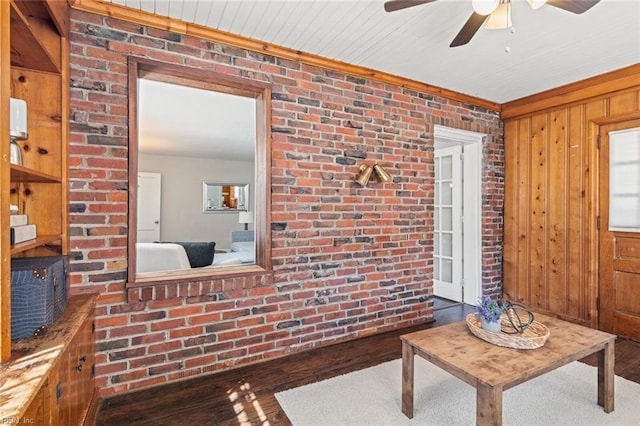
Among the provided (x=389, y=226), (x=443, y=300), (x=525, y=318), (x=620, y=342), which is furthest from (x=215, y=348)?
(x=620, y=342)

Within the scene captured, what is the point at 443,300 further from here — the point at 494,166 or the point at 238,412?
the point at 238,412

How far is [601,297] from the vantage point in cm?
318

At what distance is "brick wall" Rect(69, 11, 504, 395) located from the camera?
81.4 inches

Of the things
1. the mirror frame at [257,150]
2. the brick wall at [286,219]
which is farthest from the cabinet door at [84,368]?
the mirror frame at [257,150]

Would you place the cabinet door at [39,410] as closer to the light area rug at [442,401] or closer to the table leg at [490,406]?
the light area rug at [442,401]

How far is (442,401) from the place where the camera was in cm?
204

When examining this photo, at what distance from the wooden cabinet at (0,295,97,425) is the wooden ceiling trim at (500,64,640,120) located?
4266 mm

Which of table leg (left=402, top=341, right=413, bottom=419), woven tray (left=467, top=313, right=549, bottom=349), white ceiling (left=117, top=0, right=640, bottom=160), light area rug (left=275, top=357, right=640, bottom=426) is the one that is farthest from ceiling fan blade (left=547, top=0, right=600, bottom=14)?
light area rug (left=275, top=357, right=640, bottom=426)

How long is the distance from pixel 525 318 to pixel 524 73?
2201 mm

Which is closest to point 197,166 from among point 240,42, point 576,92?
point 240,42

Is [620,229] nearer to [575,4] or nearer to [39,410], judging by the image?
[575,4]

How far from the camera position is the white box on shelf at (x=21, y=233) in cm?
131

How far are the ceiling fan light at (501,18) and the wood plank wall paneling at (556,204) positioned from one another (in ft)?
6.39

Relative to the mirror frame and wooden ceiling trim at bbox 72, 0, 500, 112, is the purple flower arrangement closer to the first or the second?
the mirror frame
